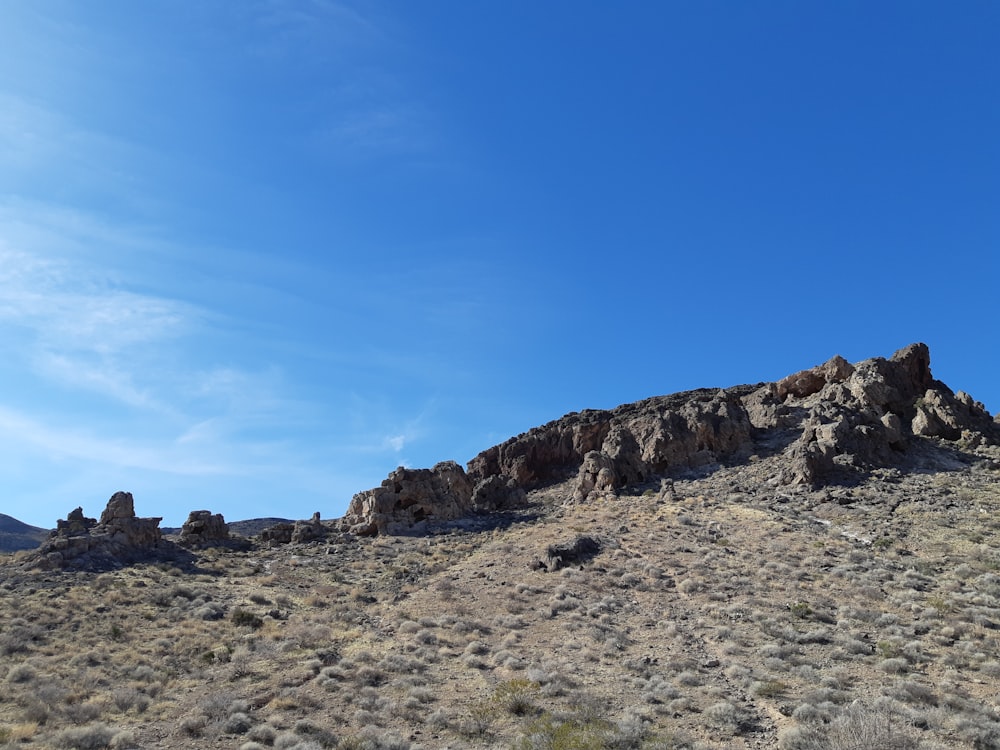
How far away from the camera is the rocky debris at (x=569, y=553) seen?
113ft

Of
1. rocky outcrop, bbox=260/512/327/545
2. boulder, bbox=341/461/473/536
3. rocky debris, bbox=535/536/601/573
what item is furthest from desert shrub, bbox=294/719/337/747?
rocky outcrop, bbox=260/512/327/545

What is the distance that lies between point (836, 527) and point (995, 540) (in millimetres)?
6727

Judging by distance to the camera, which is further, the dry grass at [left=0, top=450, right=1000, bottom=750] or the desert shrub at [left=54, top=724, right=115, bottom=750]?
the dry grass at [left=0, top=450, right=1000, bottom=750]

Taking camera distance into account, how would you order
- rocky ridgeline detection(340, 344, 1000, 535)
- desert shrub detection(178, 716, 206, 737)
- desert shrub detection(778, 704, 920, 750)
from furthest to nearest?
rocky ridgeline detection(340, 344, 1000, 535) < desert shrub detection(178, 716, 206, 737) < desert shrub detection(778, 704, 920, 750)

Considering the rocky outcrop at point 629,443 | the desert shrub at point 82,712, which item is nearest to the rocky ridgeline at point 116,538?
the desert shrub at point 82,712

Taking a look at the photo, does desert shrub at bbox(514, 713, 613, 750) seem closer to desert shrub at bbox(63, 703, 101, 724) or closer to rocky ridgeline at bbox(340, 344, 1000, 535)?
desert shrub at bbox(63, 703, 101, 724)

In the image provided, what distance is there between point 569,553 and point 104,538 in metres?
27.7

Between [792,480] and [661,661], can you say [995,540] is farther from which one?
[661,661]

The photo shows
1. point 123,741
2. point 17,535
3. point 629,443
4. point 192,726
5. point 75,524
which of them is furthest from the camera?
point 17,535

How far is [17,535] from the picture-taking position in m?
90.0

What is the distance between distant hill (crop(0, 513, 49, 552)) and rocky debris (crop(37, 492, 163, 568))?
36.2m

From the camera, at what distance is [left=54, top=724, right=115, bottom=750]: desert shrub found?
55.8 ft

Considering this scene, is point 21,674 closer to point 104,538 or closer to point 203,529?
point 104,538

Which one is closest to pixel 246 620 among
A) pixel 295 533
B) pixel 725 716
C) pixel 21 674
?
pixel 21 674
